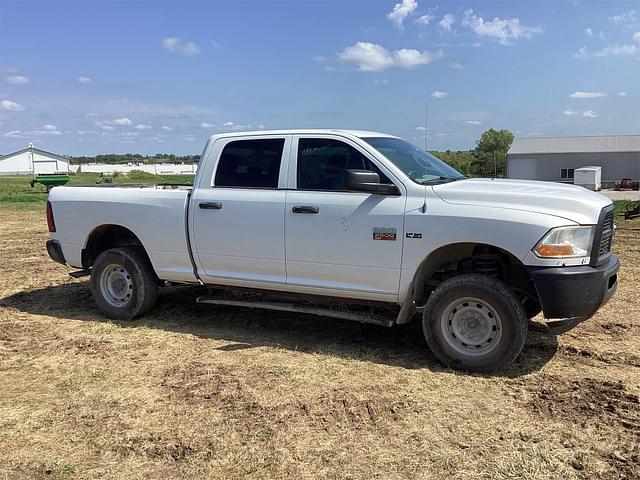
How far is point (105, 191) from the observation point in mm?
6578

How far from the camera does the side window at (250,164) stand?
5.59 metres

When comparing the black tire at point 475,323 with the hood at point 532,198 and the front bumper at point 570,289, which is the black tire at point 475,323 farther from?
the hood at point 532,198

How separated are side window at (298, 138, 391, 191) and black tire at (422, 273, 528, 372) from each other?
1.32 meters

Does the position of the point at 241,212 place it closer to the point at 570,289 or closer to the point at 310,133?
the point at 310,133

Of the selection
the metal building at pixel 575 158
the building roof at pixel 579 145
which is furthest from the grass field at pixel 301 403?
the building roof at pixel 579 145

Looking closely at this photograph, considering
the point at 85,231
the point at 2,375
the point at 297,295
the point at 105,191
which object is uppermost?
the point at 105,191

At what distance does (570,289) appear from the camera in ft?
14.1

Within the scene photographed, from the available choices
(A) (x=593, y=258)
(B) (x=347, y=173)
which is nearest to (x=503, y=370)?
(A) (x=593, y=258)

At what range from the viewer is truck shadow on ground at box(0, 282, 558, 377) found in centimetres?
513

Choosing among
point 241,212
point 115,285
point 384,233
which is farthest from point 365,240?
point 115,285

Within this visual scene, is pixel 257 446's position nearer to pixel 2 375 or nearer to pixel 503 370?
pixel 503 370

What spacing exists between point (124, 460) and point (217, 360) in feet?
5.62

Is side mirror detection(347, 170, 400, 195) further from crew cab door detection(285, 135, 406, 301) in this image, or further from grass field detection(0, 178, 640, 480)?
grass field detection(0, 178, 640, 480)

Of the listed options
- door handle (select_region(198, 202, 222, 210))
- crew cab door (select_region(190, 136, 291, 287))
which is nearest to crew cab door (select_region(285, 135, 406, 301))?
crew cab door (select_region(190, 136, 291, 287))
